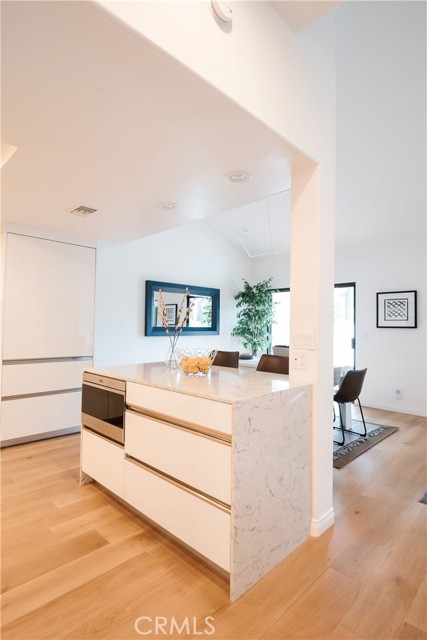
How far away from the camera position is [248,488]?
165 centimetres

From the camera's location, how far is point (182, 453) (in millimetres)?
1834

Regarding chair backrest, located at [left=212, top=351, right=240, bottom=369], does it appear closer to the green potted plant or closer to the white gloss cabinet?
the white gloss cabinet

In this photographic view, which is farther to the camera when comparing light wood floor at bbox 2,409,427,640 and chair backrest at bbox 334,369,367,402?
chair backrest at bbox 334,369,367,402

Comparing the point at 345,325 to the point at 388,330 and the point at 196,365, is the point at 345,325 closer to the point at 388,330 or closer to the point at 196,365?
the point at 388,330

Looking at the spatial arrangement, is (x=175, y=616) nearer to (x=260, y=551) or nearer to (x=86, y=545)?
(x=260, y=551)

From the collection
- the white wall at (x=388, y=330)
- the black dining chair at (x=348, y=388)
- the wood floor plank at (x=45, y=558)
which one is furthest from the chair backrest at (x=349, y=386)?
the wood floor plank at (x=45, y=558)

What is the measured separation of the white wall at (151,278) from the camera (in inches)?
195

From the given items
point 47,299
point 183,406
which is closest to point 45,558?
point 183,406

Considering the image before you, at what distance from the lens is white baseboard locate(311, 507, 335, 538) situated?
2086 millimetres

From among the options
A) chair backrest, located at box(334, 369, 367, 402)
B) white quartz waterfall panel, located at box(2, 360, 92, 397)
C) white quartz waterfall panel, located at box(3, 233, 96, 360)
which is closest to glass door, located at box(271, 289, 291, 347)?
chair backrest, located at box(334, 369, 367, 402)

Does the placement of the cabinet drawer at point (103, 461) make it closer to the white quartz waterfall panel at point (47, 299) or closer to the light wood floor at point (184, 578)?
the light wood floor at point (184, 578)

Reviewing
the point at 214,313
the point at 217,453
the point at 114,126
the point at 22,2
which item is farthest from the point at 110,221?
the point at 214,313

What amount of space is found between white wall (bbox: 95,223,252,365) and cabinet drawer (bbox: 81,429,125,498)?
2.36 metres

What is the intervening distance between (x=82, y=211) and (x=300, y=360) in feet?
7.50
